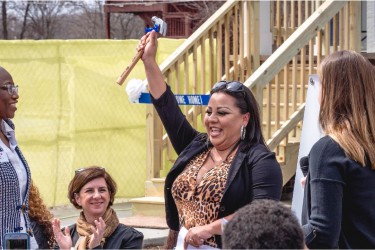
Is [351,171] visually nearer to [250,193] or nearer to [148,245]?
[250,193]

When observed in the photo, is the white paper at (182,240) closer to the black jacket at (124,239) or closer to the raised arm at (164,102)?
the black jacket at (124,239)

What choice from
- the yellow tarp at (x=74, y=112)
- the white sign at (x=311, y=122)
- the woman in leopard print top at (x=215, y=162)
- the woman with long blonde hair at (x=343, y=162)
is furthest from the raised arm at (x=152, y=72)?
the yellow tarp at (x=74, y=112)

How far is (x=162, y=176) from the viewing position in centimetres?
990

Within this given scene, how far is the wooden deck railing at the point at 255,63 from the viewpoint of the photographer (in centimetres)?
938

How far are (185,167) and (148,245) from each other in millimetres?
4019

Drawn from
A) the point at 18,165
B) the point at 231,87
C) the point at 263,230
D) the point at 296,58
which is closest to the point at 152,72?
the point at 231,87

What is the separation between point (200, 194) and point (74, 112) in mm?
6548

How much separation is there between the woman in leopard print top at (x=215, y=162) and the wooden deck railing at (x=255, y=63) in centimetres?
433

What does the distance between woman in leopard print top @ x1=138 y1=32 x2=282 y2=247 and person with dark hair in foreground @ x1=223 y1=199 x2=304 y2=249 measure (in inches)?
54.7

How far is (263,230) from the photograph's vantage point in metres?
2.60

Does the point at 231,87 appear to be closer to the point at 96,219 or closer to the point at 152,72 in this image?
the point at 152,72

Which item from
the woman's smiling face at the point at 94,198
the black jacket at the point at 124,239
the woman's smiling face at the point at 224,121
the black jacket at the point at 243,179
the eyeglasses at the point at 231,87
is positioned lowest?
the black jacket at the point at 124,239

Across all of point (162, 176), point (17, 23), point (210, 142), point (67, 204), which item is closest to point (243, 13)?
point (162, 176)

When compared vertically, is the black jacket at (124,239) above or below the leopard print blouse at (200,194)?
below
